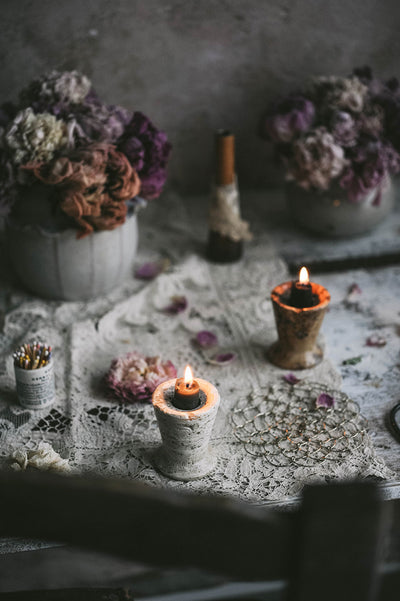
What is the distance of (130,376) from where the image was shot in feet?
3.79

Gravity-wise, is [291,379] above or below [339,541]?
below

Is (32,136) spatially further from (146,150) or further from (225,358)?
(225,358)

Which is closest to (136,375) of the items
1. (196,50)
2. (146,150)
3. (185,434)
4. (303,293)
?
(185,434)

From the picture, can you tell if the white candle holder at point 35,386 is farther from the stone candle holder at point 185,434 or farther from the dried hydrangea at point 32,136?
the dried hydrangea at point 32,136

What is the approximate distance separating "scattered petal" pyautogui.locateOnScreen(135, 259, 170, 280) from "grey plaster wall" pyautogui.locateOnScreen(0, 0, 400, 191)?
1.59 ft

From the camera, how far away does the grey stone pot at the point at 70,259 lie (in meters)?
1.32

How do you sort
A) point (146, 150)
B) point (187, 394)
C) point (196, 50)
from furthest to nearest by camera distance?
point (196, 50) → point (146, 150) → point (187, 394)

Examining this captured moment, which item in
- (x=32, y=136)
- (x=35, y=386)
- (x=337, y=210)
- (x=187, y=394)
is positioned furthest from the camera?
(x=337, y=210)

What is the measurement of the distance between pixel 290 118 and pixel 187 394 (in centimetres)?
88

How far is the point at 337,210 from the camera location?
1592mm

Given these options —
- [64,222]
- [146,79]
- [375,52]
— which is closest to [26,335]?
[64,222]

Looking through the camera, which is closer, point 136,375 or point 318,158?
point 136,375

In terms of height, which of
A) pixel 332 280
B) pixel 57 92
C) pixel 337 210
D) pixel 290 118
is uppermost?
pixel 57 92

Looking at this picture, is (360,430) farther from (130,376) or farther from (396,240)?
(396,240)
